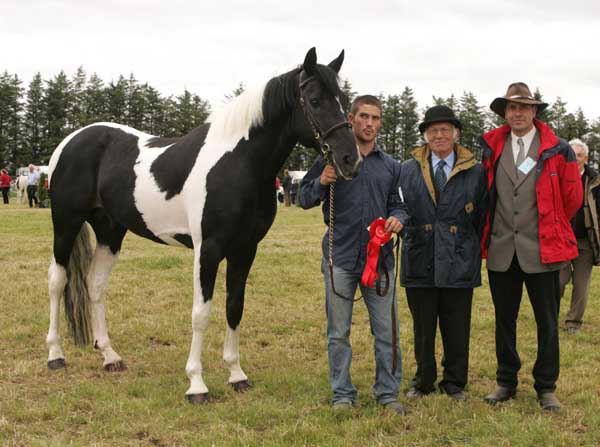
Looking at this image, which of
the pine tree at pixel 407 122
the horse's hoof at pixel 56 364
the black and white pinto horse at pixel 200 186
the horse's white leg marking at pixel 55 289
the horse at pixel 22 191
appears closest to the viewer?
the black and white pinto horse at pixel 200 186

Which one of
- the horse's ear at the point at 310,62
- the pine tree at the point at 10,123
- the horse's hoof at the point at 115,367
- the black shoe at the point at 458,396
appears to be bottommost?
the horse's hoof at the point at 115,367

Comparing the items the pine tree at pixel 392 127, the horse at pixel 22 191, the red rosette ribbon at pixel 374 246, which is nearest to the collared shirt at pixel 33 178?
the horse at pixel 22 191

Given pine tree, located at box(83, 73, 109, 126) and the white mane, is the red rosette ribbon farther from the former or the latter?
pine tree, located at box(83, 73, 109, 126)

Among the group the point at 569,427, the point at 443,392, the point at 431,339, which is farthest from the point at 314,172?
Answer: the point at 569,427

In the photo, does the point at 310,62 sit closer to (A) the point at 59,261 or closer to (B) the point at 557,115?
(A) the point at 59,261

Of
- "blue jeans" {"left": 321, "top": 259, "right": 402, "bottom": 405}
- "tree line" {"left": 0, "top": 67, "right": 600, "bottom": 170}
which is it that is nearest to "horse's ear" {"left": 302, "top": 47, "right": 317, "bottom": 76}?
"blue jeans" {"left": 321, "top": 259, "right": 402, "bottom": 405}

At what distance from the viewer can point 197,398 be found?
433 centimetres

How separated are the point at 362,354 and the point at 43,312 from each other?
3.89 m

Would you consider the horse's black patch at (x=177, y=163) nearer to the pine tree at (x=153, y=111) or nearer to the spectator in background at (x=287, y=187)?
the spectator in background at (x=287, y=187)

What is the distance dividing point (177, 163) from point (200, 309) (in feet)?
3.94

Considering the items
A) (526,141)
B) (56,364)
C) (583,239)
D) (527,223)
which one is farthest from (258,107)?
(583,239)

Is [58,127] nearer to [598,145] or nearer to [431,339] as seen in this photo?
[598,145]

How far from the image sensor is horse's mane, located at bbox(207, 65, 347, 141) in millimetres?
4207

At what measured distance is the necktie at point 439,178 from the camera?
14.1 feet
